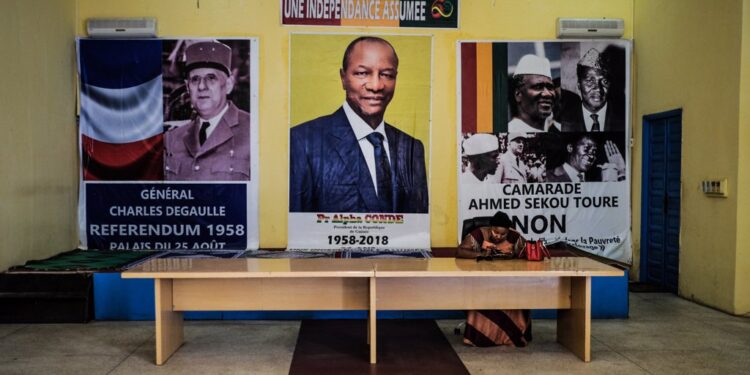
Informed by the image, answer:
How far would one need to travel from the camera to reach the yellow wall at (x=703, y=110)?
245 inches

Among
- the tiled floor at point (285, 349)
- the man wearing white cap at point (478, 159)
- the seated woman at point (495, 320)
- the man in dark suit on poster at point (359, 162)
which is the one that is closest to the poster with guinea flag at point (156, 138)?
the man in dark suit on poster at point (359, 162)

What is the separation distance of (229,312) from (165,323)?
4.29 feet

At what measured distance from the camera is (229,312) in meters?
6.05

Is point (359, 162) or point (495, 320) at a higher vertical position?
point (359, 162)

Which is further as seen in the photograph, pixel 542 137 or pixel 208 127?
pixel 542 137

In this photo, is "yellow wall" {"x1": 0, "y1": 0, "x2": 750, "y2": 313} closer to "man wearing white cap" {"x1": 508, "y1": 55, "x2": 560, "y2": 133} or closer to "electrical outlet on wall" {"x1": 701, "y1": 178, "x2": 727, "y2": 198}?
"electrical outlet on wall" {"x1": 701, "y1": 178, "x2": 727, "y2": 198}

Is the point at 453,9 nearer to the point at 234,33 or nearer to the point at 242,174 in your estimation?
the point at 234,33

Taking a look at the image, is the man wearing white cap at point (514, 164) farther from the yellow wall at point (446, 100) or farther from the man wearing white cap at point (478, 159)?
the yellow wall at point (446, 100)

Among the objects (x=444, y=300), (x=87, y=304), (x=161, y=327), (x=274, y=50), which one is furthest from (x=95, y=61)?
(x=444, y=300)

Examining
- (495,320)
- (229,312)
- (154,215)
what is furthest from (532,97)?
(154,215)

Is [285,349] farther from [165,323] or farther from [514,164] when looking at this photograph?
[514,164]

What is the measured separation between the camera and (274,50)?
7715 millimetres

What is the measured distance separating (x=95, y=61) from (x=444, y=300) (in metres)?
5.19

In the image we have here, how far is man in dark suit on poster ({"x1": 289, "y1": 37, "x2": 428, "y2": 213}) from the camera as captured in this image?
771cm
